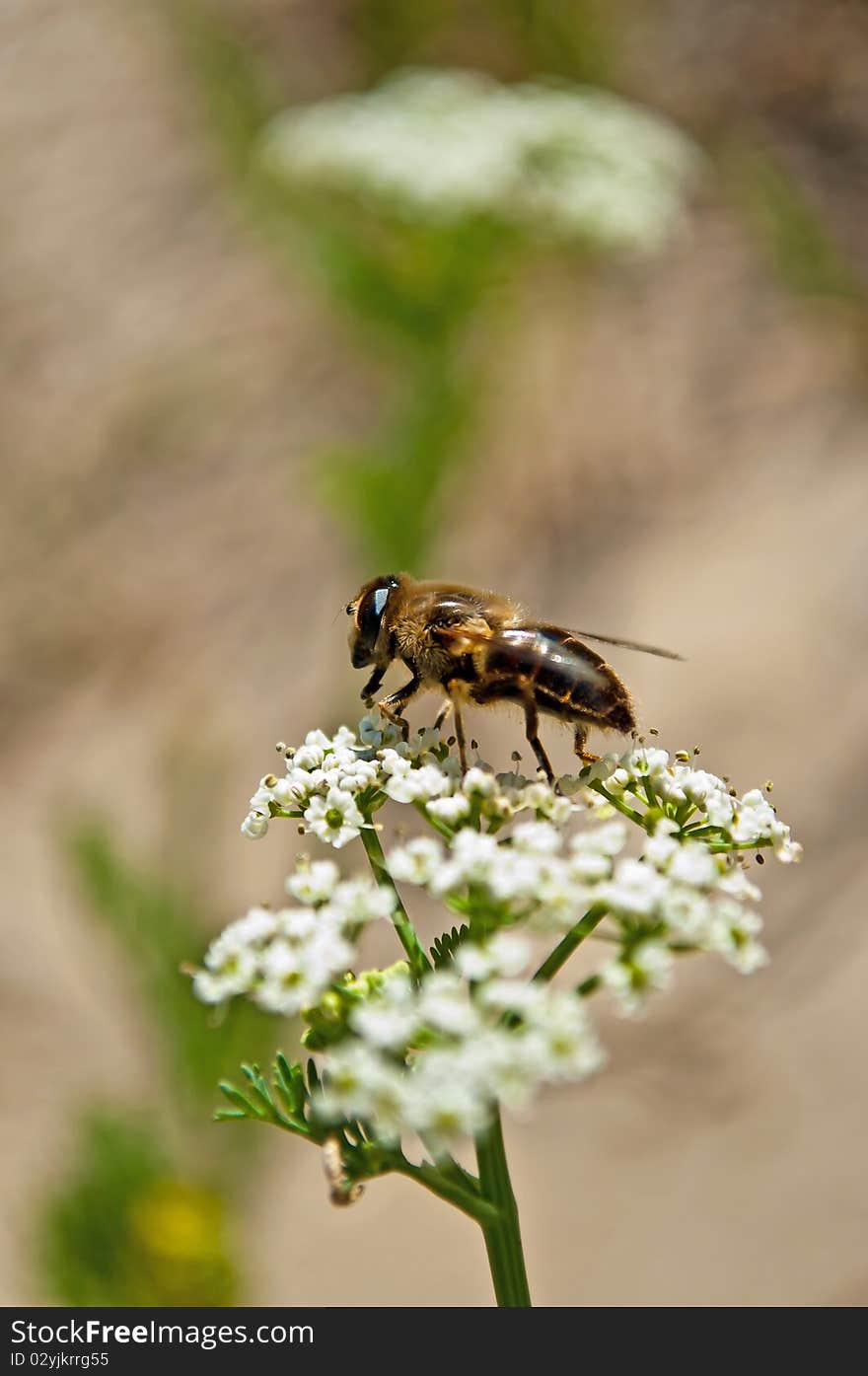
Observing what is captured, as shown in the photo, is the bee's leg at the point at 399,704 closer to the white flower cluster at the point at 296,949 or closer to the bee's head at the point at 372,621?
the bee's head at the point at 372,621

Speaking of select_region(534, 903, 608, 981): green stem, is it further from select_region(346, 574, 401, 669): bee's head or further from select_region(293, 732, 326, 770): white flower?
select_region(346, 574, 401, 669): bee's head

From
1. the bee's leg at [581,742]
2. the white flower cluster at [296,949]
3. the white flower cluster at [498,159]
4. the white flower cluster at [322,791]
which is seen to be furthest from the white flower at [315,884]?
the white flower cluster at [498,159]

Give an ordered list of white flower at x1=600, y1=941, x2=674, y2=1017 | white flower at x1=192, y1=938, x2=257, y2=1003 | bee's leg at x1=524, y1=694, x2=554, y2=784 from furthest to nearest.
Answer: bee's leg at x1=524, y1=694, x2=554, y2=784 < white flower at x1=192, y1=938, x2=257, y2=1003 < white flower at x1=600, y1=941, x2=674, y2=1017

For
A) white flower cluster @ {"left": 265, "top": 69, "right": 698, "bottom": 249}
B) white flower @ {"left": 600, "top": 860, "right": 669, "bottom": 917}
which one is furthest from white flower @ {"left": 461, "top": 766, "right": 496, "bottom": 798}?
white flower cluster @ {"left": 265, "top": 69, "right": 698, "bottom": 249}

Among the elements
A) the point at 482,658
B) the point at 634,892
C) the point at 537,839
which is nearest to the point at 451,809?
the point at 537,839
